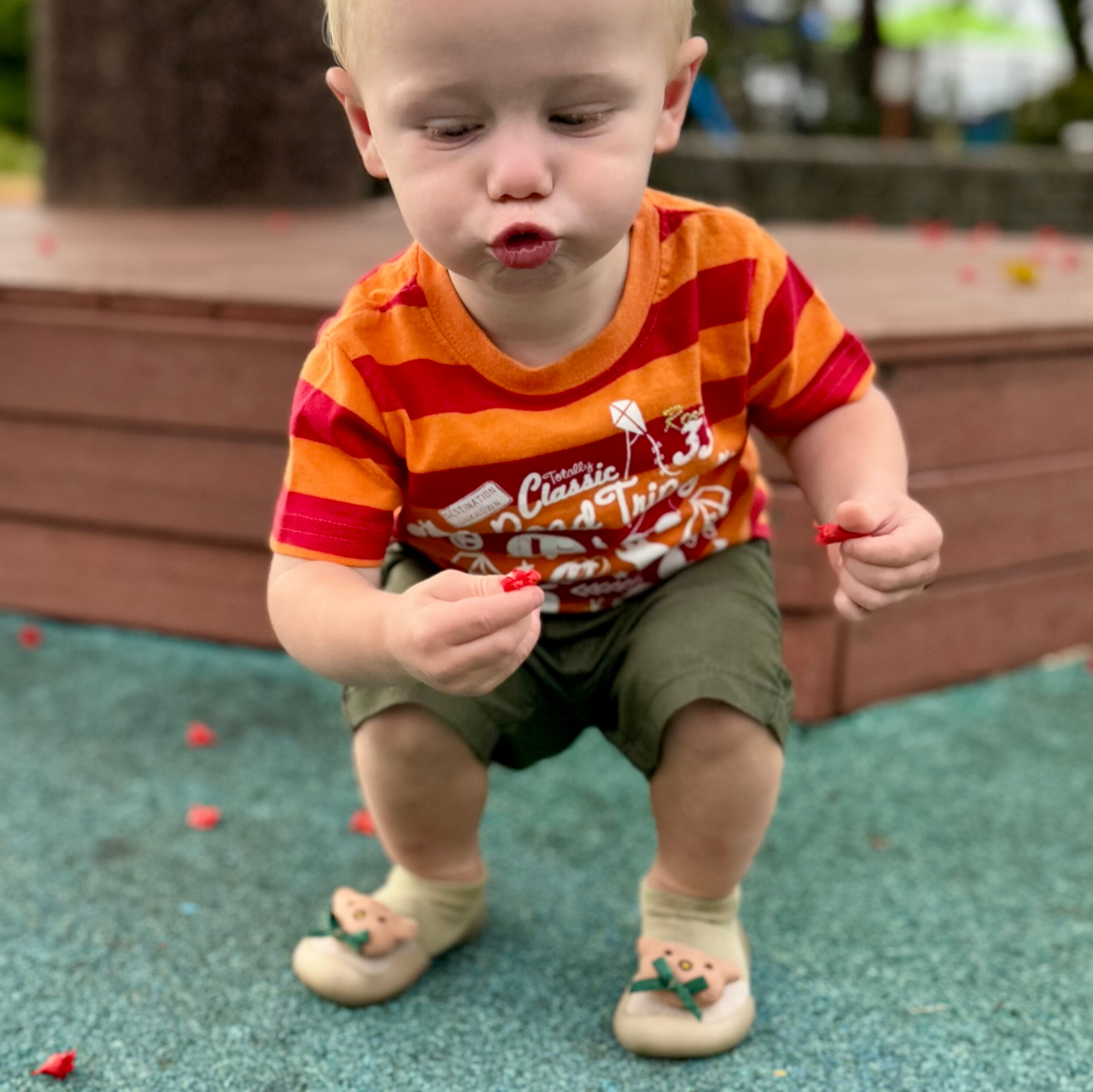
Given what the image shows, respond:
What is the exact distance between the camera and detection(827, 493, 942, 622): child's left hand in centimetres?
96

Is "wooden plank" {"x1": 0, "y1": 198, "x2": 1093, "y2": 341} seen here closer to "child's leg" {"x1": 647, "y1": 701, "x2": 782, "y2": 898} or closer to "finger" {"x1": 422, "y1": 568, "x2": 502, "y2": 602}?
"child's leg" {"x1": 647, "y1": 701, "x2": 782, "y2": 898}

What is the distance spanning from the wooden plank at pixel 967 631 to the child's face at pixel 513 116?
99 centimetres

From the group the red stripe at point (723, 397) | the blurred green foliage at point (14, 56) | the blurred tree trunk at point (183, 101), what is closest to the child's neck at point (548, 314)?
the red stripe at point (723, 397)

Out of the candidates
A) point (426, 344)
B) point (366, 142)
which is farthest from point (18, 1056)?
point (366, 142)

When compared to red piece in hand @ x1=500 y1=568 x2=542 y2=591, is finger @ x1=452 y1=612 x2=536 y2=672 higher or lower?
lower

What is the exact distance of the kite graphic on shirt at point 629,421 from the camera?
106 cm

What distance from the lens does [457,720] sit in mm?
1142

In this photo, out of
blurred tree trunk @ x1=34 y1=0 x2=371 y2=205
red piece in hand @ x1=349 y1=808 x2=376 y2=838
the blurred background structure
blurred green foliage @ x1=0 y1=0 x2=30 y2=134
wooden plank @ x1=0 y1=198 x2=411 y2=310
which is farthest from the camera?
blurred green foliage @ x1=0 y1=0 x2=30 y2=134

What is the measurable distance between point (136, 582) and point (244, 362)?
15.7 inches

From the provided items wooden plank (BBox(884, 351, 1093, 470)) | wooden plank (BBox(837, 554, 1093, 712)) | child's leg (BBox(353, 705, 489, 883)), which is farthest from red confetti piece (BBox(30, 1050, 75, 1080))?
wooden plank (BBox(884, 351, 1093, 470))

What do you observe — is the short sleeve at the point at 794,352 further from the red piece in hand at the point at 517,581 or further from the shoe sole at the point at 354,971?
the shoe sole at the point at 354,971

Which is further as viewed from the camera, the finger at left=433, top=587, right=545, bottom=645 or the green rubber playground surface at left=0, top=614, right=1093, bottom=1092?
the green rubber playground surface at left=0, top=614, right=1093, bottom=1092

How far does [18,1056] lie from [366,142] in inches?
29.8

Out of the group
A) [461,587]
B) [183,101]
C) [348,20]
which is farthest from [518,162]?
[183,101]
